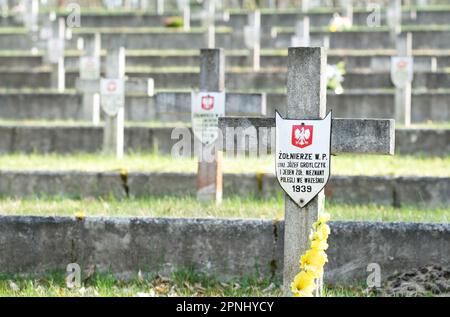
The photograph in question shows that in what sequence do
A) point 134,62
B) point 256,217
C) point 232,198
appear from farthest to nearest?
1. point 134,62
2. point 232,198
3. point 256,217

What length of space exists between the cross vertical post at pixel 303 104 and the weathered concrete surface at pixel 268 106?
7.42 meters

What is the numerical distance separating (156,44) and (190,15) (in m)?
2.43

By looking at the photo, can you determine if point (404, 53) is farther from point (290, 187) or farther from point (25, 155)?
point (290, 187)

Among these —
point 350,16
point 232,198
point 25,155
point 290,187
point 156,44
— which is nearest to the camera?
point 290,187

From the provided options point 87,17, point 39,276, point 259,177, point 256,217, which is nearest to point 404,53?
point 259,177

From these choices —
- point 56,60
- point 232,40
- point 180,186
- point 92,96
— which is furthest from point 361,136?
point 232,40

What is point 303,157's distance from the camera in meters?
6.64

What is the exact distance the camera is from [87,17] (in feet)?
79.5

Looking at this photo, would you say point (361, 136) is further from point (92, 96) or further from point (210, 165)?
point (92, 96)

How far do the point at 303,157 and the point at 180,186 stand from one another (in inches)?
170

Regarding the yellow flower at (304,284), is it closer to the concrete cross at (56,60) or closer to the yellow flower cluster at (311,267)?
the yellow flower cluster at (311,267)

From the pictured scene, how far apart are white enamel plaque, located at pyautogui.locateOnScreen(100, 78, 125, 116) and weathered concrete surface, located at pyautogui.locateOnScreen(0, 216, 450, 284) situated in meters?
4.37

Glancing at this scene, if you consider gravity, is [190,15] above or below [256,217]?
above

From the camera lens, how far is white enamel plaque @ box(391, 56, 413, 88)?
14.3m
